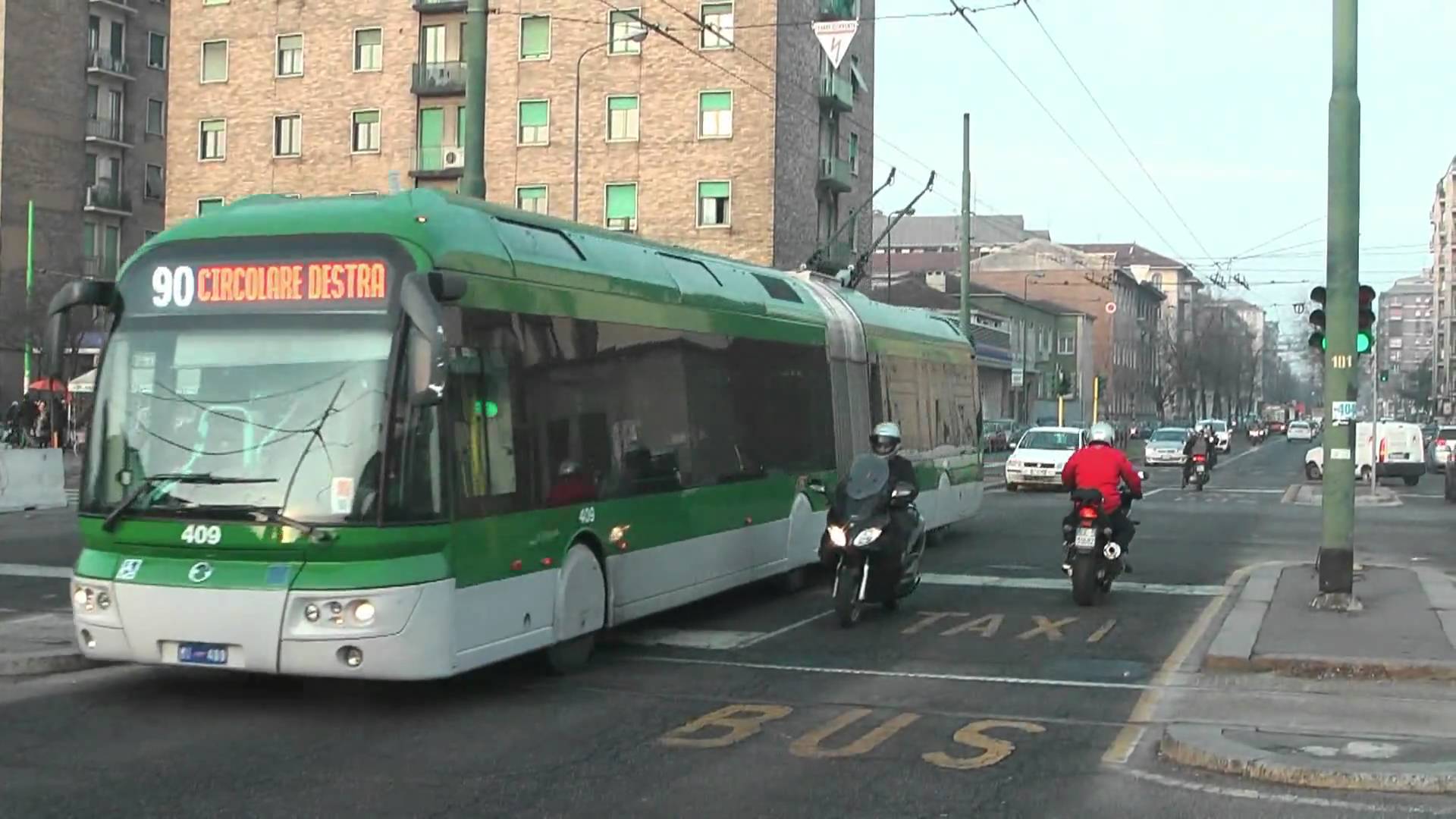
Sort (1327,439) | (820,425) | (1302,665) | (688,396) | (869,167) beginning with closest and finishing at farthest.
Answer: (1302,665)
(688,396)
(1327,439)
(820,425)
(869,167)

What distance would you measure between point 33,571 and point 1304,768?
13117mm

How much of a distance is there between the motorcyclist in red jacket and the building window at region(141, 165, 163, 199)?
66.9m

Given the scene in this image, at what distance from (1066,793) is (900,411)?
11.5 metres

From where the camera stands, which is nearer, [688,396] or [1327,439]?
[688,396]

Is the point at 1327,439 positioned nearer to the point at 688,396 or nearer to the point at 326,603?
the point at 688,396

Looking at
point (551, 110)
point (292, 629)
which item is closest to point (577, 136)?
point (551, 110)

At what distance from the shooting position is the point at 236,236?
30.3 feet

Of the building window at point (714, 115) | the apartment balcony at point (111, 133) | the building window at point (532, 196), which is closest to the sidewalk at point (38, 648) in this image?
the building window at point (714, 115)

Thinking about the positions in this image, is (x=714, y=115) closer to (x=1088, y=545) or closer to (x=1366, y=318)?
(x=1366, y=318)

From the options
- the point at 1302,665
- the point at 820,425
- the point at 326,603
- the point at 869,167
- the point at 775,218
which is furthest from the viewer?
the point at 869,167

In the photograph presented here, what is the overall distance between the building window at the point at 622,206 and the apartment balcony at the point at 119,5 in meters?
29.2

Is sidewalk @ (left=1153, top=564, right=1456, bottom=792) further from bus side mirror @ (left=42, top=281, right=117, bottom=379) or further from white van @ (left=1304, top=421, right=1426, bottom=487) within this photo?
white van @ (left=1304, top=421, right=1426, bottom=487)

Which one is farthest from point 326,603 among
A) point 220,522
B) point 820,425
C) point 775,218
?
point 775,218

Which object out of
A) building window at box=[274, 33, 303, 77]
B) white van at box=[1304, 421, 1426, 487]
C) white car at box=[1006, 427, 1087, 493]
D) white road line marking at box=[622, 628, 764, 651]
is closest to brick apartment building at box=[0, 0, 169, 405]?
building window at box=[274, 33, 303, 77]
